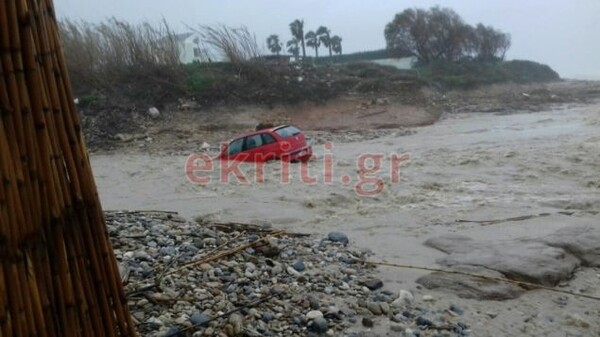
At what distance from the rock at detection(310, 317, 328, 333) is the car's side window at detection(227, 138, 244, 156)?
445 inches

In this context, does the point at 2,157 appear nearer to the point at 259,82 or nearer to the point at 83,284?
the point at 83,284

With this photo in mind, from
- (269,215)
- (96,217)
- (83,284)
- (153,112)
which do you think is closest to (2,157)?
(96,217)

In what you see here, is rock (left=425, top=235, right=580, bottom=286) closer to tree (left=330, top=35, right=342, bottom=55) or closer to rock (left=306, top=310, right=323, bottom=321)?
rock (left=306, top=310, right=323, bottom=321)

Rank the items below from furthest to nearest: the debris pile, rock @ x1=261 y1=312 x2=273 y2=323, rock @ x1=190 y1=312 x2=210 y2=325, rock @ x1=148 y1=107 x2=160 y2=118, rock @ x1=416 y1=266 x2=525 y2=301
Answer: rock @ x1=148 y1=107 x2=160 y2=118 → rock @ x1=416 y1=266 x2=525 y2=301 → rock @ x1=261 y1=312 x2=273 y2=323 → the debris pile → rock @ x1=190 y1=312 x2=210 y2=325

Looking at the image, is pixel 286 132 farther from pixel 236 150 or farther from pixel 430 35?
pixel 430 35

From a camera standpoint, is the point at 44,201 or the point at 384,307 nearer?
the point at 44,201

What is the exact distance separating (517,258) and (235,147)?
1035cm

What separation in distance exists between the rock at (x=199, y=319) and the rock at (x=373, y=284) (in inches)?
72.8

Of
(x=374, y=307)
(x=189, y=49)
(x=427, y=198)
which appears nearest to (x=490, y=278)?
(x=374, y=307)

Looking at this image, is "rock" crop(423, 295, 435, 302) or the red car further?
the red car

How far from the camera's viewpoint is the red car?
14469mm

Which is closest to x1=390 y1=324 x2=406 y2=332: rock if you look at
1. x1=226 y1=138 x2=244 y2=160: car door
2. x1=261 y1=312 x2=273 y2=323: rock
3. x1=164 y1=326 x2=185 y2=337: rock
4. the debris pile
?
the debris pile

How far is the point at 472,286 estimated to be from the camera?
17.3 ft

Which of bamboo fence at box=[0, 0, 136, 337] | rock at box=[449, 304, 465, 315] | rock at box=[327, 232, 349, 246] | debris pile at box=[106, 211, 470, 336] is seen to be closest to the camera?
bamboo fence at box=[0, 0, 136, 337]
